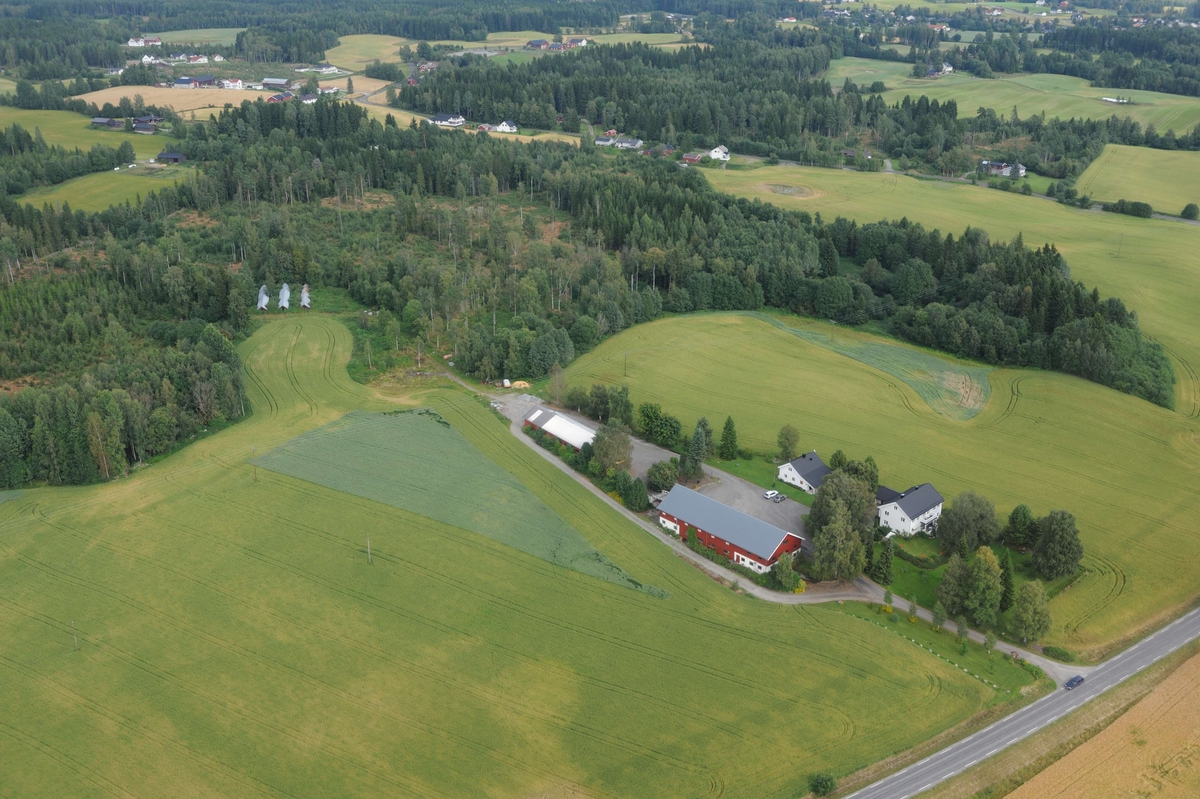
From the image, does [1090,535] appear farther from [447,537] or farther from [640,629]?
[447,537]

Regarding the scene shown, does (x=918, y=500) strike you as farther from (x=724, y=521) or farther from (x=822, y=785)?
(x=822, y=785)

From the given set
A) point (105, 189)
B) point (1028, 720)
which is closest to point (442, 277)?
point (105, 189)

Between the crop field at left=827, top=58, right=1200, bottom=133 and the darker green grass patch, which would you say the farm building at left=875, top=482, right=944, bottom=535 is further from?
the crop field at left=827, top=58, right=1200, bottom=133

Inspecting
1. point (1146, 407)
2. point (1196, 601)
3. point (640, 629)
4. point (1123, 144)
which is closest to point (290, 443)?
point (640, 629)

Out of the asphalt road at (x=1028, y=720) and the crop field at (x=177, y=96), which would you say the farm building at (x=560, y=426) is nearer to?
the asphalt road at (x=1028, y=720)

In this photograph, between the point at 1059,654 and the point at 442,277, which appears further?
the point at 442,277

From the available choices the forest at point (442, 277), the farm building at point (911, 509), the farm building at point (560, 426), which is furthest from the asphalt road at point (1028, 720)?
the forest at point (442, 277)
